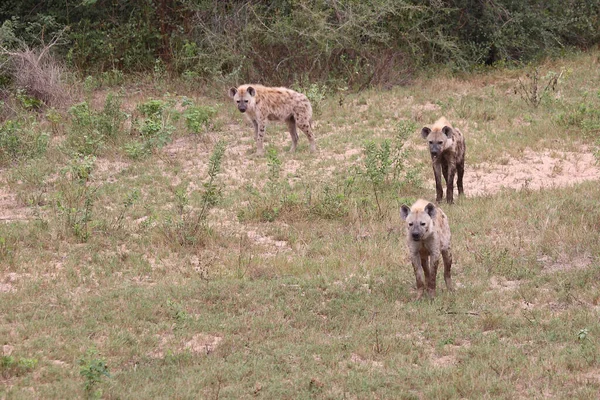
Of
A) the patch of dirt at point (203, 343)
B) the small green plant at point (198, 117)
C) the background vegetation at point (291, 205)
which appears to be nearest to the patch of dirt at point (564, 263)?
the background vegetation at point (291, 205)

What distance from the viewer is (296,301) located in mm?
7508

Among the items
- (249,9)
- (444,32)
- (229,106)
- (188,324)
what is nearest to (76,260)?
(188,324)

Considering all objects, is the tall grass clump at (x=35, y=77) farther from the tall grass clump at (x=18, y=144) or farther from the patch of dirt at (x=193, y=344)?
the patch of dirt at (x=193, y=344)

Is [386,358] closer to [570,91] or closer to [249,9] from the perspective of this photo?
[570,91]

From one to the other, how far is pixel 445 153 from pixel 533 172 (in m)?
1.71

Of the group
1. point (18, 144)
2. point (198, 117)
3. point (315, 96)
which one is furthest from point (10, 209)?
point (315, 96)

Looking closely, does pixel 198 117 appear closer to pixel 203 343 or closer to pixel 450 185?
pixel 450 185

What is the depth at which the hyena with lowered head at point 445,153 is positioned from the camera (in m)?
9.86

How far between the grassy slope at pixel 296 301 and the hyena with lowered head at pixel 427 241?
0.57ft

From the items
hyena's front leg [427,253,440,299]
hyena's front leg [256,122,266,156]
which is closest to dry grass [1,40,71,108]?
hyena's front leg [256,122,266,156]

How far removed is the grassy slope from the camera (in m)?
6.11

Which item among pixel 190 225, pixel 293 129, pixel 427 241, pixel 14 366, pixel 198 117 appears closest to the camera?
pixel 14 366

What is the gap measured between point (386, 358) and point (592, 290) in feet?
6.57

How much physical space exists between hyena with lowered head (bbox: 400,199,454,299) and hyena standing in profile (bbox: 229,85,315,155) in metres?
5.07
